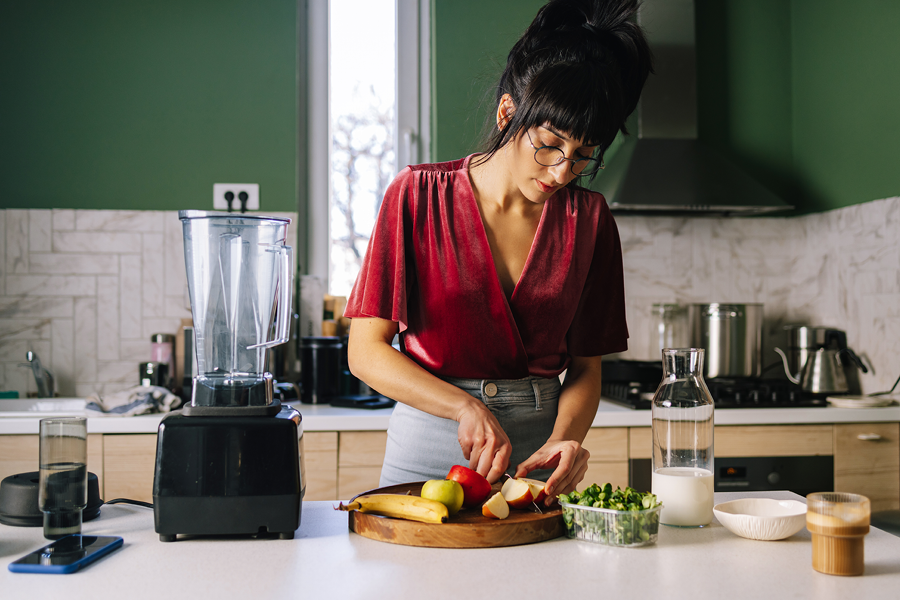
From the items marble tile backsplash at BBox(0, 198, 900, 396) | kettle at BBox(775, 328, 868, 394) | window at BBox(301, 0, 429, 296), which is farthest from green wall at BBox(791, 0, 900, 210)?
window at BBox(301, 0, 429, 296)

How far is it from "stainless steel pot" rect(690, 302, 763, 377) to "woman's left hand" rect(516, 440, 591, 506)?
1.77 metres

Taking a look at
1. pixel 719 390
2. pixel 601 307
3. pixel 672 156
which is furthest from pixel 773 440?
pixel 601 307

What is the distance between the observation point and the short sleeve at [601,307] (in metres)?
1.46

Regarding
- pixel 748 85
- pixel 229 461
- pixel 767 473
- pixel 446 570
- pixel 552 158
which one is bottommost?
pixel 767 473

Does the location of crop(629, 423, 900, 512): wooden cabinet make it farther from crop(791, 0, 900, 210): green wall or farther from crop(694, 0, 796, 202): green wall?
crop(694, 0, 796, 202): green wall

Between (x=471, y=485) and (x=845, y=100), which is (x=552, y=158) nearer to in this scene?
(x=471, y=485)

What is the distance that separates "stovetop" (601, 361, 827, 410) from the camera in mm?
2395

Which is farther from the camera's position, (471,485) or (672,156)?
(672,156)

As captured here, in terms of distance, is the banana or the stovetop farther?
the stovetop

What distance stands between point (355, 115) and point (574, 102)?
6.75 feet

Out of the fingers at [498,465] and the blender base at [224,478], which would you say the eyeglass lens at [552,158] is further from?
the blender base at [224,478]

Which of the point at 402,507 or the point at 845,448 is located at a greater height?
the point at 402,507

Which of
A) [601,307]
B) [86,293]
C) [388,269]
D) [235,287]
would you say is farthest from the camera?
[86,293]

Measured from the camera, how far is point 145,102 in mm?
2799
